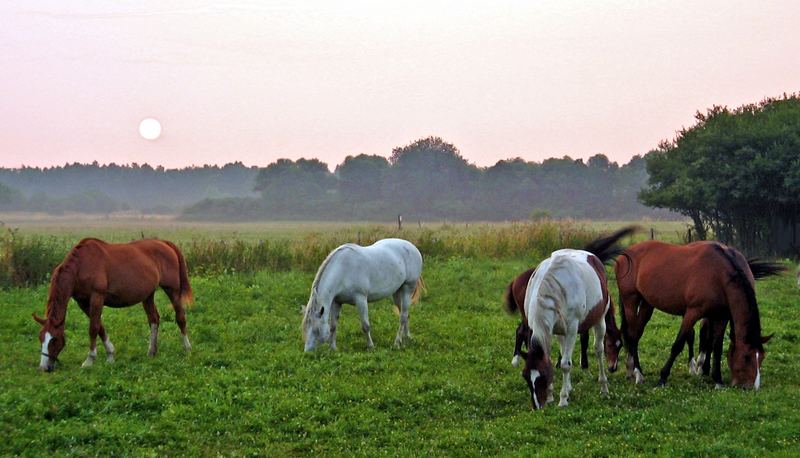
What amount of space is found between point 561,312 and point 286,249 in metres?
14.9

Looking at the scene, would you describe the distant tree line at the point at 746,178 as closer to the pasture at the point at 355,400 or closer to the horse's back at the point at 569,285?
the pasture at the point at 355,400

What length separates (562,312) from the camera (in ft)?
27.4

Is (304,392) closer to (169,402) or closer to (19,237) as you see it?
(169,402)

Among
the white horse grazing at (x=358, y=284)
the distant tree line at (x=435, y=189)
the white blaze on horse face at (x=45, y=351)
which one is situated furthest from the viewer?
the distant tree line at (x=435, y=189)

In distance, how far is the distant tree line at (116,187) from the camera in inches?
3861

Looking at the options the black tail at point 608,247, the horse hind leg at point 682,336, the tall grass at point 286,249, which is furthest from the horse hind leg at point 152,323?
the tall grass at point 286,249

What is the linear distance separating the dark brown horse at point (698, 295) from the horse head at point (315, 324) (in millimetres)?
4856

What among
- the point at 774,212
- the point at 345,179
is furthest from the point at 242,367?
the point at 345,179

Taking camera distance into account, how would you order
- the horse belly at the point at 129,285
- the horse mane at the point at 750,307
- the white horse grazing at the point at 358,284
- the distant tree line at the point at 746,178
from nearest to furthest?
1. the horse mane at the point at 750,307
2. the horse belly at the point at 129,285
3. the white horse grazing at the point at 358,284
4. the distant tree line at the point at 746,178

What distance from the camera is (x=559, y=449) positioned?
6648 mm

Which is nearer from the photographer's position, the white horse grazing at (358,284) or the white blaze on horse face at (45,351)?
the white blaze on horse face at (45,351)

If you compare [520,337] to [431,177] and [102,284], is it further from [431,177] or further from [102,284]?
[431,177]

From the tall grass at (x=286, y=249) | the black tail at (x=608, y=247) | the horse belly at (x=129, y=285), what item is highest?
the black tail at (x=608, y=247)

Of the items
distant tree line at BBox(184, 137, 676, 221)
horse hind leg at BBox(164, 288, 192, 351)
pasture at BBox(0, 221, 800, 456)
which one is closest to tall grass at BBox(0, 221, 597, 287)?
pasture at BBox(0, 221, 800, 456)
